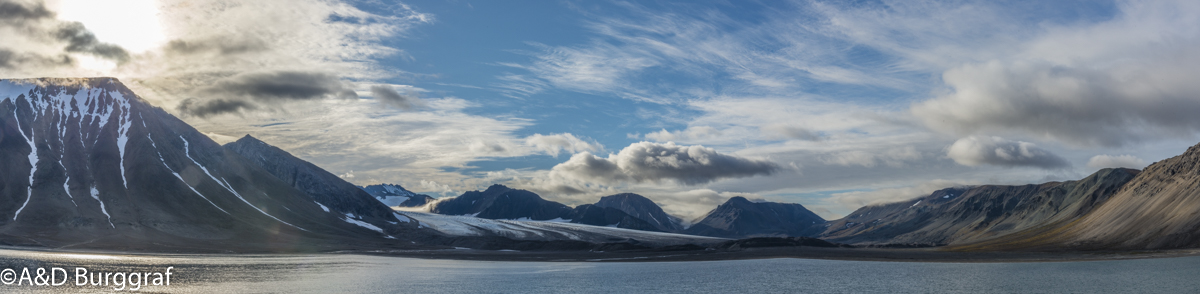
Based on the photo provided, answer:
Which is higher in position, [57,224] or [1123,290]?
[57,224]

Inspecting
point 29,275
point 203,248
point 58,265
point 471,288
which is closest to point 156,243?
point 203,248

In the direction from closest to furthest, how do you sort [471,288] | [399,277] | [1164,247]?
1. [471,288]
2. [399,277]
3. [1164,247]

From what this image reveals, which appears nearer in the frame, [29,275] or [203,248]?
[29,275]

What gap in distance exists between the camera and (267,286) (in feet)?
251

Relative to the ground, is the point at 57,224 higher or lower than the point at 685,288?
higher

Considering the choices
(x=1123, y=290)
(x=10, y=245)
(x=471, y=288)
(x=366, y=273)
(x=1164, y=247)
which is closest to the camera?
(x=1123, y=290)

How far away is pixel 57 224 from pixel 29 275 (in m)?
146

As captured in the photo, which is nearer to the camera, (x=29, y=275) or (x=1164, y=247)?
(x=29, y=275)

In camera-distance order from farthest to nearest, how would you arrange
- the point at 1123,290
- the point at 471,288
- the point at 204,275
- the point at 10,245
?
the point at 10,245
the point at 204,275
the point at 471,288
the point at 1123,290

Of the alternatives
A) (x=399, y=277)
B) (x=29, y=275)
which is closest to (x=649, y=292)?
(x=399, y=277)

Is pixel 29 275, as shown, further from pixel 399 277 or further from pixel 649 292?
pixel 649 292

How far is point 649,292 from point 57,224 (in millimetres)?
205063

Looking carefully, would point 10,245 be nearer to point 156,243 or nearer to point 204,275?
point 156,243

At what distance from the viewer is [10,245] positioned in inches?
6447
